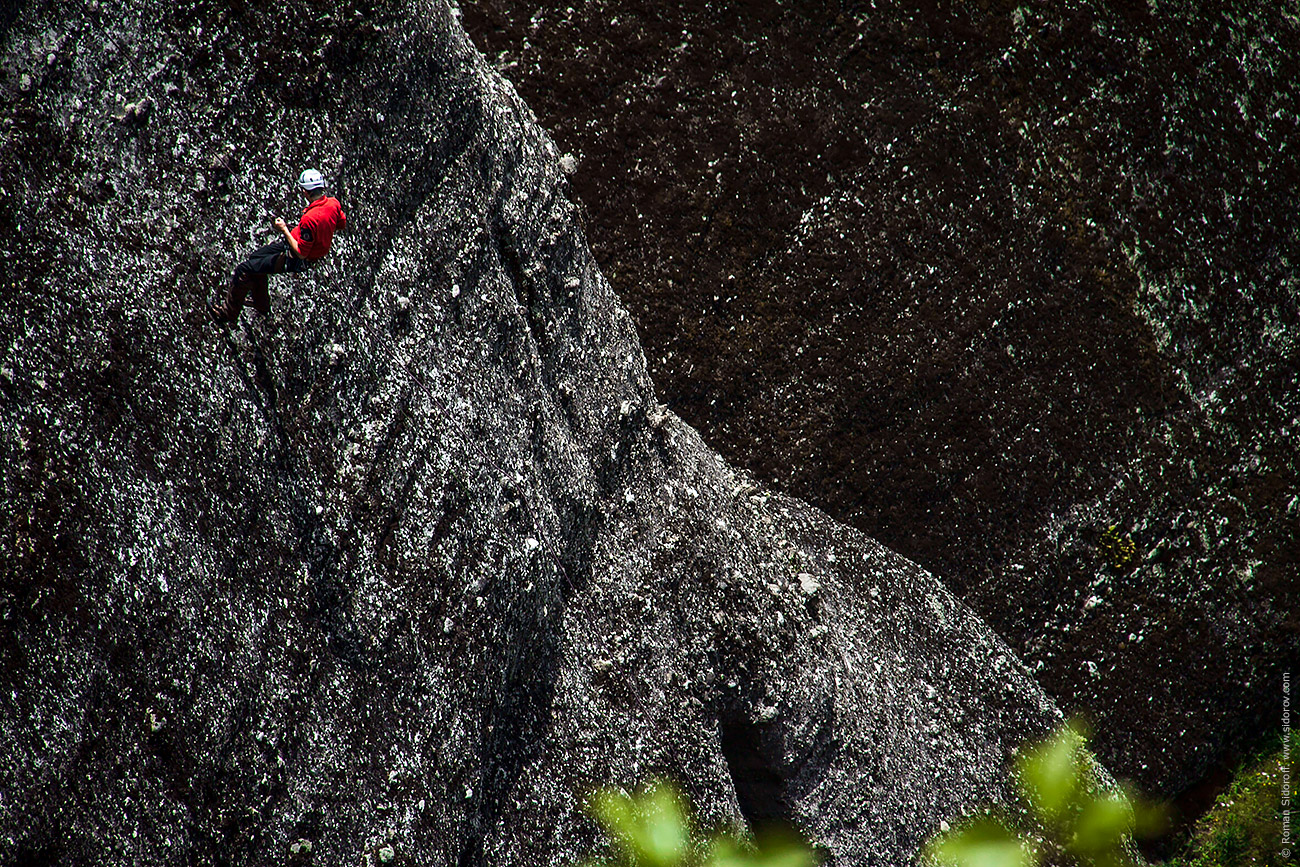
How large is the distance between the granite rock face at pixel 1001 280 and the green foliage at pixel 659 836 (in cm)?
93

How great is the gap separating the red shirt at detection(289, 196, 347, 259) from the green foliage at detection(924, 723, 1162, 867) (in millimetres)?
2060

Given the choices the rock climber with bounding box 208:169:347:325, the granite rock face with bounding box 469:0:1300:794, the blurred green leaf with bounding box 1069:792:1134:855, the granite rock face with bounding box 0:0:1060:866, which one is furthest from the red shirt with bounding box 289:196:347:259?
the blurred green leaf with bounding box 1069:792:1134:855

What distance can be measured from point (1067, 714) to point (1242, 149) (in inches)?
67.6

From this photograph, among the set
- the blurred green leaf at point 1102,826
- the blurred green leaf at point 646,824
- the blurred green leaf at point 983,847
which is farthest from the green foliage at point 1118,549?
the blurred green leaf at point 646,824

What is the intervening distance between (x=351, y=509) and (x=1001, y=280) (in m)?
1.85

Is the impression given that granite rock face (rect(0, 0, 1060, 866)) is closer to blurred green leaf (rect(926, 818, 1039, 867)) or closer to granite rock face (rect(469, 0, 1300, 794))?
blurred green leaf (rect(926, 818, 1039, 867))

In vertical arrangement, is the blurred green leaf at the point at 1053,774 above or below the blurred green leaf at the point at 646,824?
above

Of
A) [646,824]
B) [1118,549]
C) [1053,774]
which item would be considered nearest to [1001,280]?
[1118,549]

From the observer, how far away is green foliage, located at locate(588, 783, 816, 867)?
190 centimetres

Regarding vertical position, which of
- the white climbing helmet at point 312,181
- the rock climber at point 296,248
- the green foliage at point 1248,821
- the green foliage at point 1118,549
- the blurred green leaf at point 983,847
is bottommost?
the blurred green leaf at point 983,847

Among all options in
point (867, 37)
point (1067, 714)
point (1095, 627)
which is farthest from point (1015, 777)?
point (867, 37)

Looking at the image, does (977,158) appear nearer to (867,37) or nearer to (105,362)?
(867,37)

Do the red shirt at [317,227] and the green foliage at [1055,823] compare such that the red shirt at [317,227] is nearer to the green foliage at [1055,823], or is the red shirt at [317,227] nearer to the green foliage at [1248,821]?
the green foliage at [1055,823]

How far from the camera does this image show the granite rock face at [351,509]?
141 centimetres
